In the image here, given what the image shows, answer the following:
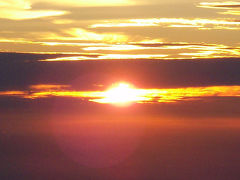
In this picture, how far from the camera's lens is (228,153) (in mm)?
49000

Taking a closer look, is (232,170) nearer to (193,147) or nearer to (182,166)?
(182,166)

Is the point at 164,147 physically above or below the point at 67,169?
above

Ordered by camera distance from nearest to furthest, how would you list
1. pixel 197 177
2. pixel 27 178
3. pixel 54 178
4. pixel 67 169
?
pixel 54 178 < pixel 27 178 < pixel 197 177 < pixel 67 169

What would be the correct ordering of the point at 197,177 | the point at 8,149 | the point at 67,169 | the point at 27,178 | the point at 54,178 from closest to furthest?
the point at 54,178, the point at 27,178, the point at 197,177, the point at 67,169, the point at 8,149

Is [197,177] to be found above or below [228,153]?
below

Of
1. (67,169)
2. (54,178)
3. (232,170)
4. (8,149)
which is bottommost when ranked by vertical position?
(54,178)

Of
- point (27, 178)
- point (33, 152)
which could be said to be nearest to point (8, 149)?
point (33, 152)

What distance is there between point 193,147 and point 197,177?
14788 mm

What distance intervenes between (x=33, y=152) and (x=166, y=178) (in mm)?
12339

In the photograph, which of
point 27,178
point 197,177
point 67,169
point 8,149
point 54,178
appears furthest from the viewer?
point 8,149

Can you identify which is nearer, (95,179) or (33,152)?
(95,179)

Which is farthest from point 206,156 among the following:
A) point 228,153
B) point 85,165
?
point 85,165

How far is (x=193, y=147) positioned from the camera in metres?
55.5

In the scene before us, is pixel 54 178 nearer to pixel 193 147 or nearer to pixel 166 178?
pixel 166 178
